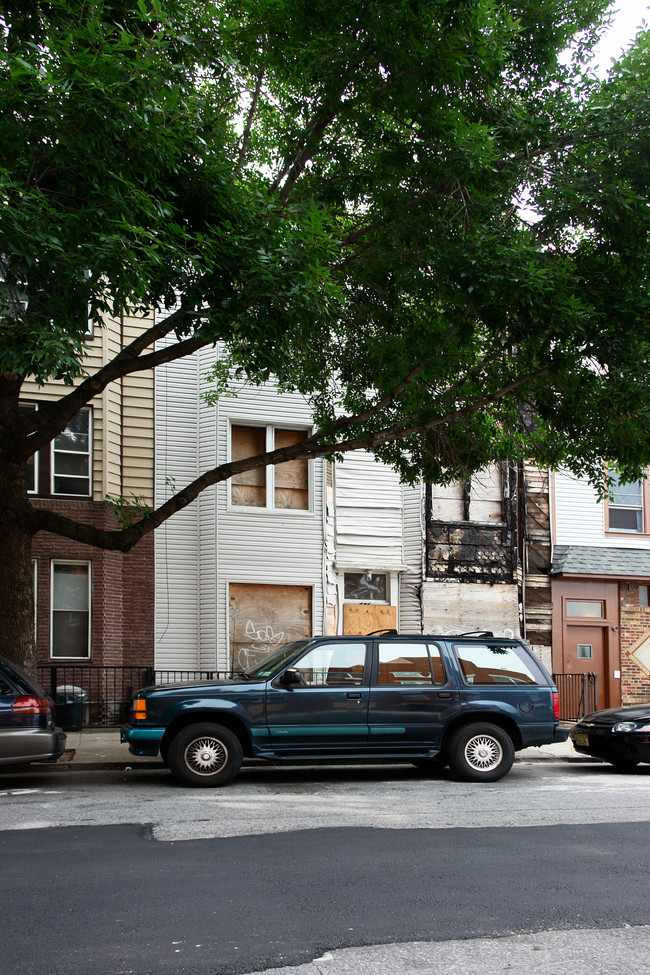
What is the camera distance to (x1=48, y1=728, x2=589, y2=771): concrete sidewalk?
12259mm

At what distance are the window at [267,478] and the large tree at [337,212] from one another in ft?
17.2

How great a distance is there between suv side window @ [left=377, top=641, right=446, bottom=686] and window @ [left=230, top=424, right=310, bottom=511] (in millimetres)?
8673

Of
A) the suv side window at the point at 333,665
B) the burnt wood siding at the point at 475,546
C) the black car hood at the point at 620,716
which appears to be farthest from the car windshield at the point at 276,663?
the burnt wood siding at the point at 475,546

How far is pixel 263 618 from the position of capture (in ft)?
62.9

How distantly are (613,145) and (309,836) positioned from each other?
875 centimetres

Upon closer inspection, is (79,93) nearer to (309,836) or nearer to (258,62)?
(258,62)

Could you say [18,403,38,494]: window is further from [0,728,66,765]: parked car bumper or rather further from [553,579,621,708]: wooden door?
[553,579,621,708]: wooden door

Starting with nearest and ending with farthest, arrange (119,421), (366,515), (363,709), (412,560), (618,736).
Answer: (363,709) < (618,736) < (119,421) < (366,515) < (412,560)

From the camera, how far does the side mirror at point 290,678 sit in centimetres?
1048

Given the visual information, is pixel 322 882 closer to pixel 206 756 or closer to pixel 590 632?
pixel 206 756

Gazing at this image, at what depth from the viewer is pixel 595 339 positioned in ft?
37.3

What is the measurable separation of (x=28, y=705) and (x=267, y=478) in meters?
9.82

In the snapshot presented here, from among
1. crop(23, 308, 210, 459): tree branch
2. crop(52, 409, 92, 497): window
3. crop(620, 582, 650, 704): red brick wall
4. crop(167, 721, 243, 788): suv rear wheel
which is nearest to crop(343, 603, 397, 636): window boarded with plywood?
crop(620, 582, 650, 704): red brick wall

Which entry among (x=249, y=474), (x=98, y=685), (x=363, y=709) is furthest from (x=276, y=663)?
(x=249, y=474)
